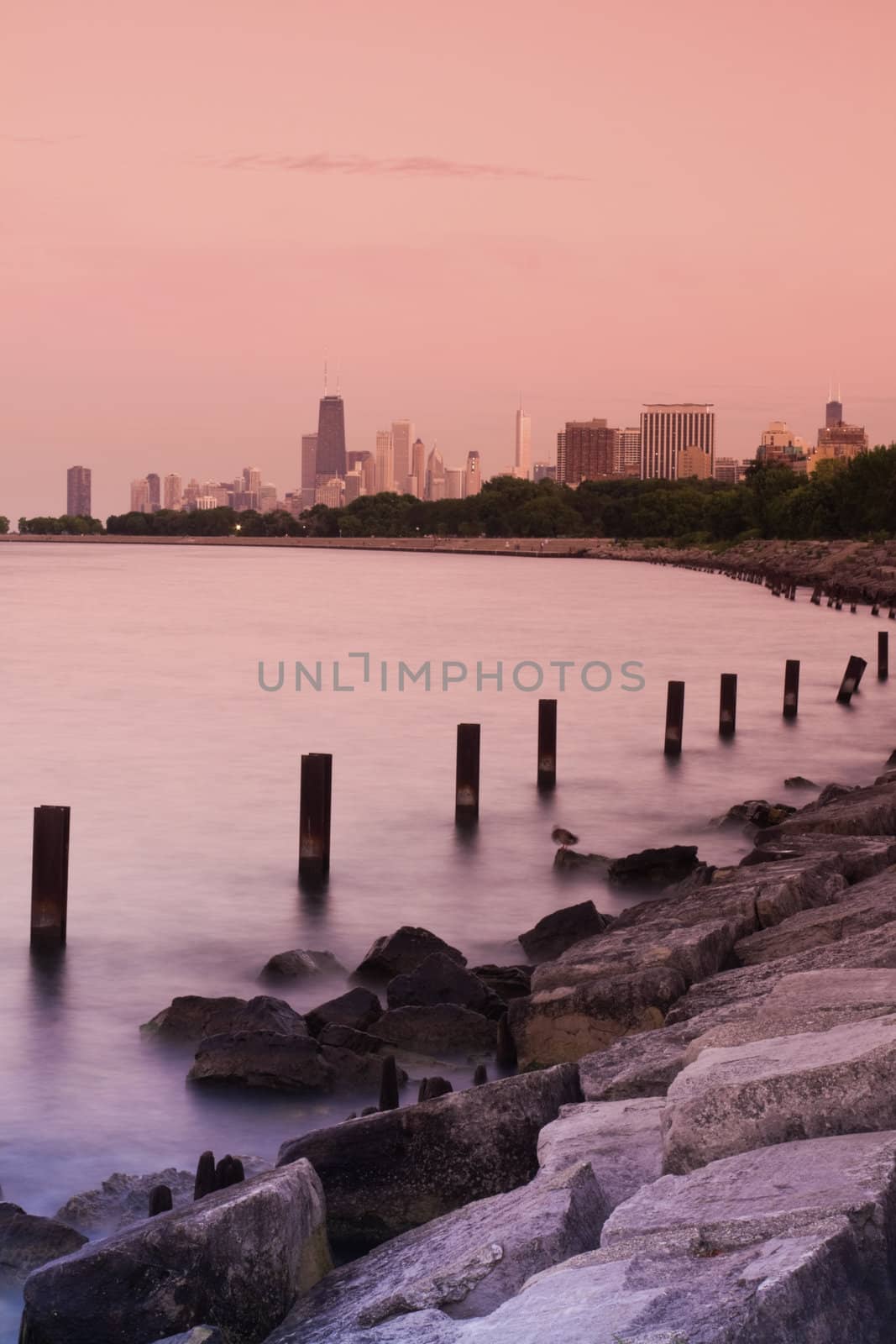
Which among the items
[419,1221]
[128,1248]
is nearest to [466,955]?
[419,1221]

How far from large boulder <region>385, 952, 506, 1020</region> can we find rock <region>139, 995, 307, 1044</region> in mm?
694

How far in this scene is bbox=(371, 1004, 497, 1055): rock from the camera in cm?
909

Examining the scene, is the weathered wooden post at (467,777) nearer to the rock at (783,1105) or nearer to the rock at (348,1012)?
the rock at (348,1012)

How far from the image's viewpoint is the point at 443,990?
985 centimetres

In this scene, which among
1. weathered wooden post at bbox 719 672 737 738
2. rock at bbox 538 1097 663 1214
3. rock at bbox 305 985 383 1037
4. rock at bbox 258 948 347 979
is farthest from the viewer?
weathered wooden post at bbox 719 672 737 738

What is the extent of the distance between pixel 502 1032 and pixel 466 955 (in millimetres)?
3257

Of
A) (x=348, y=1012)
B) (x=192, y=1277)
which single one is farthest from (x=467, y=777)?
(x=192, y=1277)

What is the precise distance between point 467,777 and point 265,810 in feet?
8.10

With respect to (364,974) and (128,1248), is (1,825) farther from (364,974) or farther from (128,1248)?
(128,1248)

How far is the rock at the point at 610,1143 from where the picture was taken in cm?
539

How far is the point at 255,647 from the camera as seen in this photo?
4472 centimetres

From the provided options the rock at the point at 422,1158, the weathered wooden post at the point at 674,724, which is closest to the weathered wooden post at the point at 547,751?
the weathered wooden post at the point at 674,724

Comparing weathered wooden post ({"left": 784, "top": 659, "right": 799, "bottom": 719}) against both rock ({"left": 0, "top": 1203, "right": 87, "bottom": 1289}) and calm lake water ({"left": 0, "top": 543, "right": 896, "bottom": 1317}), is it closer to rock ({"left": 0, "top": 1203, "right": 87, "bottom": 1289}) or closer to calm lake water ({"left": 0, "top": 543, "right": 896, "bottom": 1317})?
calm lake water ({"left": 0, "top": 543, "right": 896, "bottom": 1317})

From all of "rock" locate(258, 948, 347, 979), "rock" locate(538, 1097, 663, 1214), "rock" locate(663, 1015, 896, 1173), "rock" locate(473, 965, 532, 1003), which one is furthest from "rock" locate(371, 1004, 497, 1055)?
"rock" locate(663, 1015, 896, 1173)
